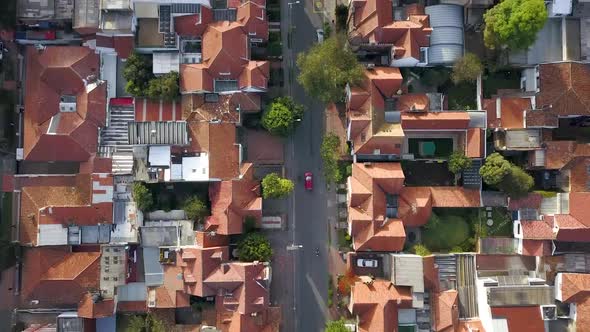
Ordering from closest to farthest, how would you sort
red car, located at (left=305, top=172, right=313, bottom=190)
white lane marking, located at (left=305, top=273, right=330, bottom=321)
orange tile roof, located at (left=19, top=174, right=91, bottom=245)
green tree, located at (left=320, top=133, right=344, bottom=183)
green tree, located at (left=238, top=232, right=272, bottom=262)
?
orange tile roof, located at (left=19, top=174, right=91, bottom=245), green tree, located at (left=238, top=232, right=272, bottom=262), green tree, located at (left=320, top=133, right=344, bottom=183), white lane marking, located at (left=305, top=273, right=330, bottom=321), red car, located at (left=305, top=172, right=313, bottom=190)

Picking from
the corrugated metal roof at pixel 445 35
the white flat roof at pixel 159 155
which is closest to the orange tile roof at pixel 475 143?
the corrugated metal roof at pixel 445 35

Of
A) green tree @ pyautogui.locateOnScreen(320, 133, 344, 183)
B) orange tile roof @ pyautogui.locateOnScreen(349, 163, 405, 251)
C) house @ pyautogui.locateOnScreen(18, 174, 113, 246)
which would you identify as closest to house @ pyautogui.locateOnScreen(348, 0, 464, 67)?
green tree @ pyautogui.locateOnScreen(320, 133, 344, 183)

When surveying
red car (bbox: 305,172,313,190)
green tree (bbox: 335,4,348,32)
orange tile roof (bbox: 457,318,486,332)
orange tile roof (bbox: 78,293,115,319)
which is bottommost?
orange tile roof (bbox: 457,318,486,332)

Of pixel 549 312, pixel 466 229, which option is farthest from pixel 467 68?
pixel 549 312

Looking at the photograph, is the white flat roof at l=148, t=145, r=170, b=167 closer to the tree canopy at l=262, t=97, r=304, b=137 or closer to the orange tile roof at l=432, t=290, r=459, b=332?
the tree canopy at l=262, t=97, r=304, b=137

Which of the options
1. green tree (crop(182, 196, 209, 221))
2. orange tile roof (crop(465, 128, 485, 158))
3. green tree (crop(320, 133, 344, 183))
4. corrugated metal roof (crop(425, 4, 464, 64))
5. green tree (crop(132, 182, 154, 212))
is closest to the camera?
green tree (crop(132, 182, 154, 212))

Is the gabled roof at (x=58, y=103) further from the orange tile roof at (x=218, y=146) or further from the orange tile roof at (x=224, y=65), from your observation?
the orange tile roof at (x=218, y=146)
